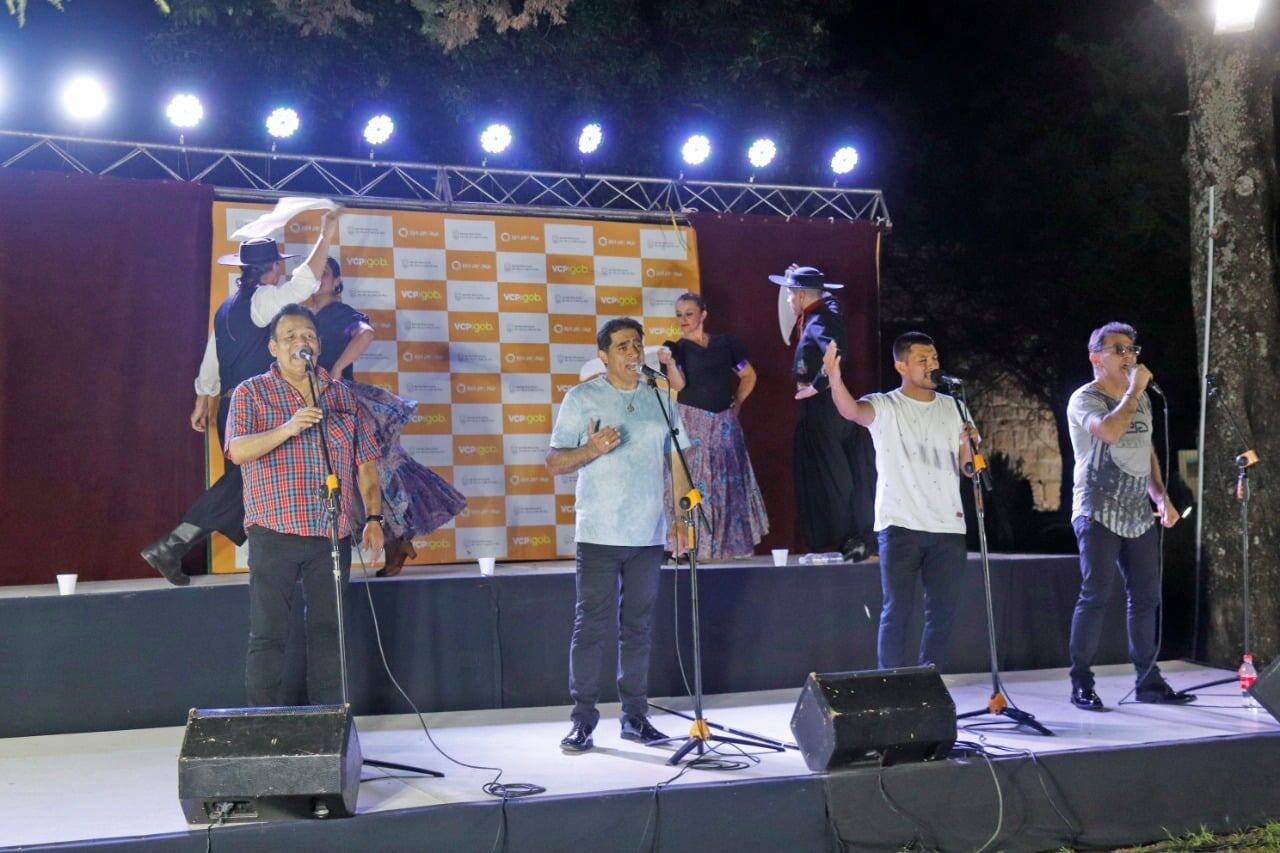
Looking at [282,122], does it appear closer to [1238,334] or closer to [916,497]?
[916,497]

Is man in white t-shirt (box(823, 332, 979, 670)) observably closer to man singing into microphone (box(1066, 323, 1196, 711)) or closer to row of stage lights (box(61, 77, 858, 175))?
man singing into microphone (box(1066, 323, 1196, 711))

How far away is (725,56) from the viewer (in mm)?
13125

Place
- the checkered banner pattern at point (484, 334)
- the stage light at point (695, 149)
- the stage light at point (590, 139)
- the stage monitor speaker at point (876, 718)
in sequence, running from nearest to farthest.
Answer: the stage monitor speaker at point (876, 718), the checkered banner pattern at point (484, 334), the stage light at point (590, 139), the stage light at point (695, 149)

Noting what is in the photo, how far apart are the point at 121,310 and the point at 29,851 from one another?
163 inches

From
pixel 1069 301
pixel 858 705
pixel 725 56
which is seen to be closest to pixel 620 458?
pixel 858 705

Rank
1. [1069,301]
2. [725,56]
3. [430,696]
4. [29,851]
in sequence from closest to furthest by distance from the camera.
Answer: [29,851] → [430,696] → [725,56] → [1069,301]

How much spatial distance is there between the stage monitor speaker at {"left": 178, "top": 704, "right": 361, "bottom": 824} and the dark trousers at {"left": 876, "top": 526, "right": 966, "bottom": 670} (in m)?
2.26

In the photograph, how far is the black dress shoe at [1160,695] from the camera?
5801 mm

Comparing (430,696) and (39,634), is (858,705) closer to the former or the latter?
(430,696)

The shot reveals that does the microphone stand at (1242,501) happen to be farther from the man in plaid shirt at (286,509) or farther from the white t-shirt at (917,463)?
the man in plaid shirt at (286,509)

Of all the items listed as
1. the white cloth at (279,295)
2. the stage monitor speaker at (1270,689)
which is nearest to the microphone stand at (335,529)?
the white cloth at (279,295)

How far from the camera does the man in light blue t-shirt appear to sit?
4836 millimetres

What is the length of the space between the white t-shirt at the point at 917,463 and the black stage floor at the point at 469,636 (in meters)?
0.38

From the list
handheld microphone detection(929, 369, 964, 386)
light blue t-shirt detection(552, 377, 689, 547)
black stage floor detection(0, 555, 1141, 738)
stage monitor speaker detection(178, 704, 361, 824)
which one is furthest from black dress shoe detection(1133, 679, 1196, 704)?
stage monitor speaker detection(178, 704, 361, 824)
